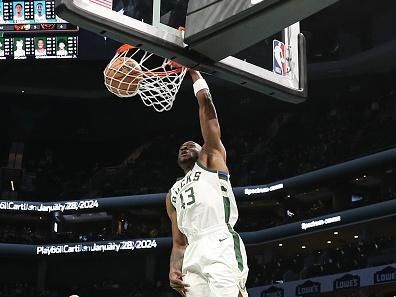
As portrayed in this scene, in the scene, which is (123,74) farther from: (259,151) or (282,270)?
(259,151)

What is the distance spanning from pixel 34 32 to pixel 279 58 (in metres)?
16.1

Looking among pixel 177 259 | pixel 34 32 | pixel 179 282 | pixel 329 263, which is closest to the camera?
pixel 179 282

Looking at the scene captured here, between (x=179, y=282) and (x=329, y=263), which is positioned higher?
(x=329, y=263)

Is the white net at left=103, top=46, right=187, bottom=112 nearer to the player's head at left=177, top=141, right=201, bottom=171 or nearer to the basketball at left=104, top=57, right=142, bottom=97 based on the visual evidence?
the basketball at left=104, top=57, right=142, bottom=97

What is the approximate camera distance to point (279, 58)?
18.8ft

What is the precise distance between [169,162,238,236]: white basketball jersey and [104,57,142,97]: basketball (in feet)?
3.22

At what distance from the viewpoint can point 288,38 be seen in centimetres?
587

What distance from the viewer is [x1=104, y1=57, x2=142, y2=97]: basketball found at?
5680 millimetres

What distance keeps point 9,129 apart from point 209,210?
94.8ft

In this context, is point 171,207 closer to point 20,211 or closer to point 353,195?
point 353,195

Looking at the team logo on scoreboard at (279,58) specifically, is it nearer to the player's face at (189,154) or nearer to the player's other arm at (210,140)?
the player's other arm at (210,140)

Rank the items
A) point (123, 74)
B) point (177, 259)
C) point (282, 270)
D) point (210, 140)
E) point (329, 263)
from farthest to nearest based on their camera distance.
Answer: point (282, 270) → point (329, 263) → point (123, 74) → point (177, 259) → point (210, 140)

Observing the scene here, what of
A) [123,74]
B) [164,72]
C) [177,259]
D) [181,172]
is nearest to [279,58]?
[164,72]

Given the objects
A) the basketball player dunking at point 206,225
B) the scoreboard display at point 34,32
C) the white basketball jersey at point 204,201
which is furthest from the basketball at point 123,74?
the scoreboard display at point 34,32
